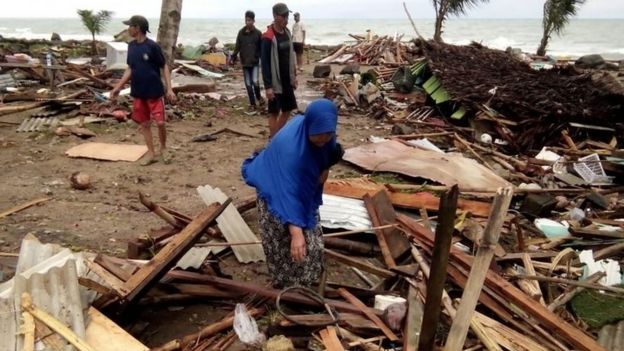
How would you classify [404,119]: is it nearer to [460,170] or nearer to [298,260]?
[460,170]

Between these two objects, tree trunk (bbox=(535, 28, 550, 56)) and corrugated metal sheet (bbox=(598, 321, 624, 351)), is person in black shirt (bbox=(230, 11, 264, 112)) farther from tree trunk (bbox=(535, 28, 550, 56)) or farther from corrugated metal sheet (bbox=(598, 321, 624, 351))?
tree trunk (bbox=(535, 28, 550, 56))

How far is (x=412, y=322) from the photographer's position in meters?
3.24

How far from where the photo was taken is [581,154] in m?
7.76

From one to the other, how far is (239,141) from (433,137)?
3500 mm

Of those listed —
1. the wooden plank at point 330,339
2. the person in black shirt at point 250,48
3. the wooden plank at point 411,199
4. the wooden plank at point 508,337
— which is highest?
the person in black shirt at point 250,48

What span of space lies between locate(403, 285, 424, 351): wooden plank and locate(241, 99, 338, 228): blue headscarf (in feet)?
3.02

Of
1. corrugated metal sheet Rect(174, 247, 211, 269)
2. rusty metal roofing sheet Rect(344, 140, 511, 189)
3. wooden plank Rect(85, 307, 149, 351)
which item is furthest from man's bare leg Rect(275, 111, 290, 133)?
wooden plank Rect(85, 307, 149, 351)

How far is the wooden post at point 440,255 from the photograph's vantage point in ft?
6.89

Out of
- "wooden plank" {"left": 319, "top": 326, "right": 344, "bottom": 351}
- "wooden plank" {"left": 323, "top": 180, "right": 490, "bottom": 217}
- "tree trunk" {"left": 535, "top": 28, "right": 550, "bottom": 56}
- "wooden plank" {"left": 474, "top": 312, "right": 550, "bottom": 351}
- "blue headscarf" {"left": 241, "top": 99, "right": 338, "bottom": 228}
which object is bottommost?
"wooden plank" {"left": 319, "top": 326, "right": 344, "bottom": 351}

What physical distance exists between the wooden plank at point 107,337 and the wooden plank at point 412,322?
157 cm

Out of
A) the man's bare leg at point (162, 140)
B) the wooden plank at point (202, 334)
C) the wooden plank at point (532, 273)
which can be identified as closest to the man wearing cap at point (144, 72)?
the man's bare leg at point (162, 140)

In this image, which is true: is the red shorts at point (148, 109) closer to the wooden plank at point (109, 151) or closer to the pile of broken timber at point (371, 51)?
the wooden plank at point (109, 151)

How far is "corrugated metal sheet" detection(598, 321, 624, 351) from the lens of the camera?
11.3 feet

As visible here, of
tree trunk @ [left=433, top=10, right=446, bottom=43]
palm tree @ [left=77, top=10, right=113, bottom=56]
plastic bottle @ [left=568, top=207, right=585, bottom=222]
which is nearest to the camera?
plastic bottle @ [left=568, top=207, right=585, bottom=222]
